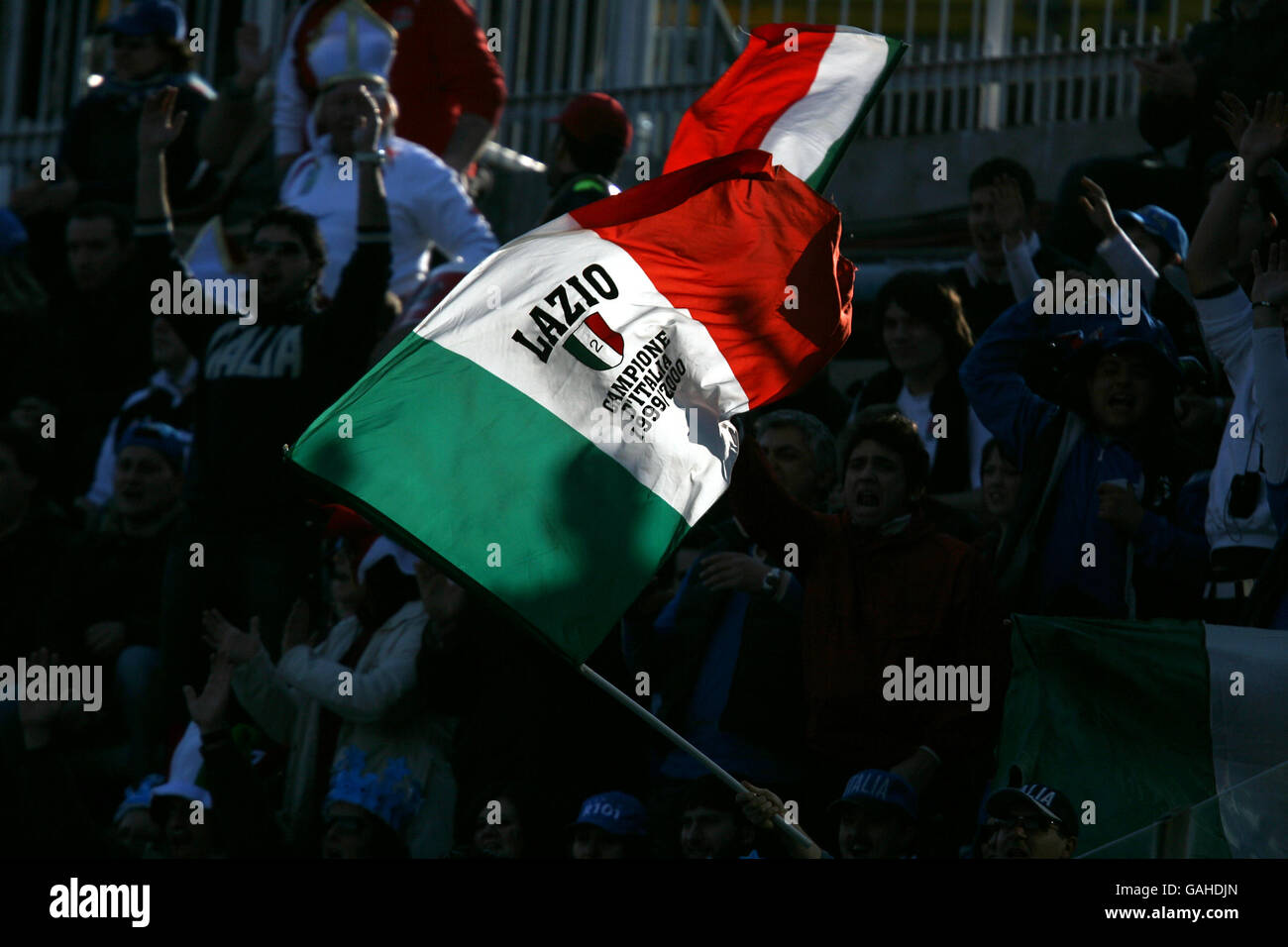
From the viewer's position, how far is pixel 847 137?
6938 mm

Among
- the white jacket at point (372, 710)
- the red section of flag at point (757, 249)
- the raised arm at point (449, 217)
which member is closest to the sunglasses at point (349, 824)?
the white jacket at point (372, 710)

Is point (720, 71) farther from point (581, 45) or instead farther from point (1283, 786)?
point (1283, 786)

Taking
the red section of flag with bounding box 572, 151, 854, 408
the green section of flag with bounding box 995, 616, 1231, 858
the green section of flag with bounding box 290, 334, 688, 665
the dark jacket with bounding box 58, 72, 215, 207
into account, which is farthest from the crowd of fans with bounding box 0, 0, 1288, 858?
the dark jacket with bounding box 58, 72, 215, 207

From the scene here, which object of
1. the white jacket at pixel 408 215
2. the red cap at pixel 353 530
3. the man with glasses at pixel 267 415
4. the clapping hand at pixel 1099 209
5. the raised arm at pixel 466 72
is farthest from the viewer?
the raised arm at pixel 466 72

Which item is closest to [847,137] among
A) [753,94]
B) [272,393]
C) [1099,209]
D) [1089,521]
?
[753,94]

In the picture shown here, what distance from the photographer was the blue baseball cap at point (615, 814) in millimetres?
6891

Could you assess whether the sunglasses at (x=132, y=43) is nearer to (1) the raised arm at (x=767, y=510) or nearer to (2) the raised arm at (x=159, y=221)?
(2) the raised arm at (x=159, y=221)

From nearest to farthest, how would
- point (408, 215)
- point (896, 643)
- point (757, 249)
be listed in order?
point (757, 249), point (896, 643), point (408, 215)

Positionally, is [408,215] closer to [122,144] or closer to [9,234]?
[9,234]

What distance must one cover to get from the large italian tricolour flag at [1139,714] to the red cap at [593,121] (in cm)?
347

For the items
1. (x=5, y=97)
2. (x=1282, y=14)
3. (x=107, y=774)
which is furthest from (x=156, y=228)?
(x=5, y=97)

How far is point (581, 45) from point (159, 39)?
3.13 m

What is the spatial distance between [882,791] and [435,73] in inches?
215
